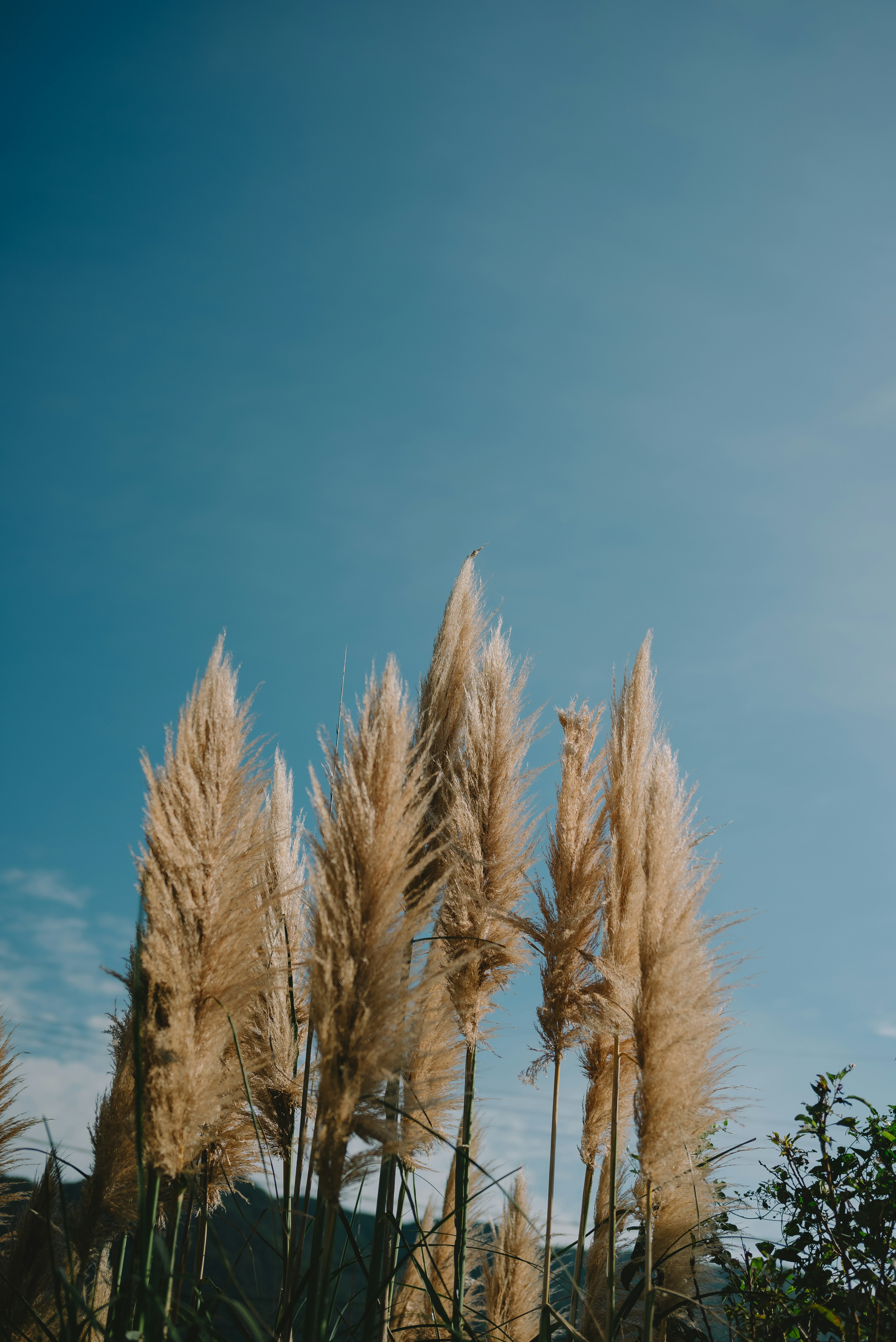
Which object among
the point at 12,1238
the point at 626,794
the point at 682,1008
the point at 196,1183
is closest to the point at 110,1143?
the point at 196,1183

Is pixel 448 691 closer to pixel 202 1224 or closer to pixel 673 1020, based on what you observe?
pixel 673 1020

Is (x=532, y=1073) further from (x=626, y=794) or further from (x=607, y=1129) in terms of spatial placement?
(x=626, y=794)

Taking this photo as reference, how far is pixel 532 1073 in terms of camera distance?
3.28 metres

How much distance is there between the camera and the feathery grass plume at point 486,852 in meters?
3.04

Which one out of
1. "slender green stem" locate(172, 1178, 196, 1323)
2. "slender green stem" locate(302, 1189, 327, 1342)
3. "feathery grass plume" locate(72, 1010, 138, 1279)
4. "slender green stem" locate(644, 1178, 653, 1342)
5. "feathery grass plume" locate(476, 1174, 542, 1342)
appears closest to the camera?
"slender green stem" locate(302, 1189, 327, 1342)

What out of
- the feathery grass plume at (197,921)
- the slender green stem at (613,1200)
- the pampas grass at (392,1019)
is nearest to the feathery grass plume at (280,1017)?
the pampas grass at (392,1019)

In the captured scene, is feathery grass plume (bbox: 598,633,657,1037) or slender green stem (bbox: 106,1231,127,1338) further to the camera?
feathery grass plume (bbox: 598,633,657,1037)

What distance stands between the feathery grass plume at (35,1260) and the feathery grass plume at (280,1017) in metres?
0.73

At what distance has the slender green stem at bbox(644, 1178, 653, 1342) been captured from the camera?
2.16 meters

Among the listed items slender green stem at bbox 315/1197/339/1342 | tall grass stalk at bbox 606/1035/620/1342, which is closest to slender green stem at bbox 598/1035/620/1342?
tall grass stalk at bbox 606/1035/620/1342

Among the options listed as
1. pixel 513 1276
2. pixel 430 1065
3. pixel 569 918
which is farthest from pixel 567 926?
pixel 513 1276

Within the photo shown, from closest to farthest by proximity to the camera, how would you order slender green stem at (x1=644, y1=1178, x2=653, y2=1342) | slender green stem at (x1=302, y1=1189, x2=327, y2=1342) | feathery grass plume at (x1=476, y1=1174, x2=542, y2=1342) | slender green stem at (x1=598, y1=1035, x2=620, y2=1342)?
slender green stem at (x1=302, y1=1189, x2=327, y2=1342), slender green stem at (x1=644, y1=1178, x2=653, y2=1342), slender green stem at (x1=598, y1=1035, x2=620, y2=1342), feathery grass plume at (x1=476, y1=1174, x2=542, y2=1342)

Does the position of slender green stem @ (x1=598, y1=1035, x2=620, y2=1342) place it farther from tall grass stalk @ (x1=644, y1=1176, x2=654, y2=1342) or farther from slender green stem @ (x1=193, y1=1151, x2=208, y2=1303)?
slender green stem @ (x1=193, y1=1151, x2=208, y2=1303)

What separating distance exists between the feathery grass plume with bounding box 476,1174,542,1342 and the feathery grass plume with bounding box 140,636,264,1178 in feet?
5.15
